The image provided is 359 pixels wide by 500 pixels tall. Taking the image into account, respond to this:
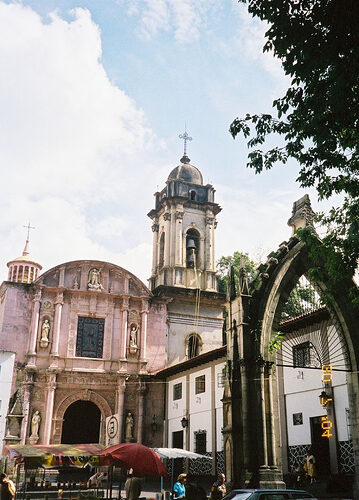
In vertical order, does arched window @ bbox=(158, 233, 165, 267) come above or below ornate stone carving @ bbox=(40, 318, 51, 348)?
above

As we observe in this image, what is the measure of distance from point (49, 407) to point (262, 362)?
637 inches

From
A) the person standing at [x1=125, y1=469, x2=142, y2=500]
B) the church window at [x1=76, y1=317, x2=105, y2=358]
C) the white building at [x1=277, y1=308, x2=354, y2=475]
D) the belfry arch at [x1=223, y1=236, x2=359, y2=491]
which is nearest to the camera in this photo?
the person standing at [x1=125, y1=469, x2=142, y2=500]

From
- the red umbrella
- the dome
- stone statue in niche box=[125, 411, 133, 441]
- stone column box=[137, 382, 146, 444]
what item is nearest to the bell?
the dome

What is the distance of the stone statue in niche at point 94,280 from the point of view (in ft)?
110

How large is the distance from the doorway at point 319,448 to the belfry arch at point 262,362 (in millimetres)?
4067

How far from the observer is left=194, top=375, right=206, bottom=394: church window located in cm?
2852

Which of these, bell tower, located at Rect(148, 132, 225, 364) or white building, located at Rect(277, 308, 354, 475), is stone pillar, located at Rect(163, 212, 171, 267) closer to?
bell tower, located at Rect(148, 132, 225, 364)

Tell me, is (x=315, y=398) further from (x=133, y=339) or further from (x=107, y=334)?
(x=107, y=334)

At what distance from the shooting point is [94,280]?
3366 centimetres

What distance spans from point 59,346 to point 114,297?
4.42 metres

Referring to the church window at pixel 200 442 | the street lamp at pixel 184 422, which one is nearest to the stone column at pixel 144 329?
the street lamp at pixel 184 422

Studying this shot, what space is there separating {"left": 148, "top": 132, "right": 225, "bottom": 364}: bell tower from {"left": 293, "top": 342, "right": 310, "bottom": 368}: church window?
38.9 ft

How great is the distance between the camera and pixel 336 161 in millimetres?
12008

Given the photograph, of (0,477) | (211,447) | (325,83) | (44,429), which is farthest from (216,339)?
(325,83)
